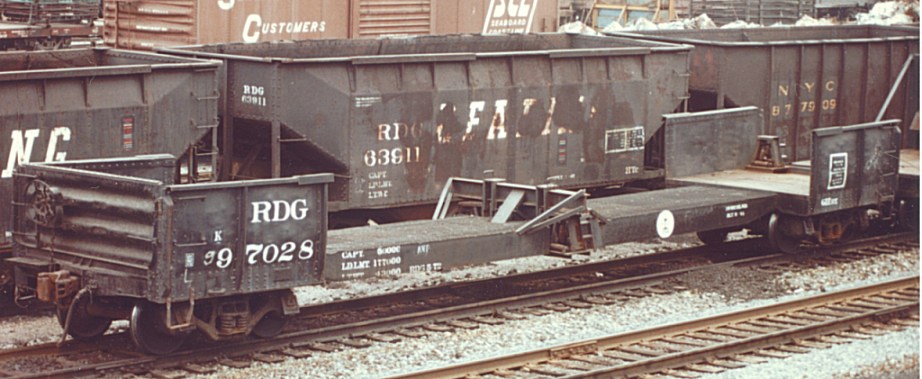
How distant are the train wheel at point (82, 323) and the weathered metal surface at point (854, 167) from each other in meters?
7.75

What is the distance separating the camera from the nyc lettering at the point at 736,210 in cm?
1455

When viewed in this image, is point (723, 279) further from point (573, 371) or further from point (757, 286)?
point (573, 371)

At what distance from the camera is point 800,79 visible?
61.5ft

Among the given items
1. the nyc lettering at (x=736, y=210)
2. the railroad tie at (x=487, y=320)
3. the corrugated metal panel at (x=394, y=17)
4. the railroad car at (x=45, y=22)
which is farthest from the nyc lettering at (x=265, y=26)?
the railroad tie at (x=487, y=320)

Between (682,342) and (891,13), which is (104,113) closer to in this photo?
(682,342)

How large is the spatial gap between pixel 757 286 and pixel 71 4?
2105 cm

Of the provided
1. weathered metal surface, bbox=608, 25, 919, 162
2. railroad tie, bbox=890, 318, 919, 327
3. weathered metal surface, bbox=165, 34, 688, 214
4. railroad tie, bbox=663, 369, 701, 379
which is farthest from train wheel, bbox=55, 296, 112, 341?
weathered metal surface, bbox=608, 25, 919, 162

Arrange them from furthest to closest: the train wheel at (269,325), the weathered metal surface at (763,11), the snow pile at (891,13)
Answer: the weathered metal surface at (763,11)
the snow pile at (891,13)
the train wheel at (269,325)

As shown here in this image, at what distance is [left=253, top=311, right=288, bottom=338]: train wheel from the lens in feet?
37.7

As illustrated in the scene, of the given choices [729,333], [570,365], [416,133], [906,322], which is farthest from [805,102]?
[570,365]

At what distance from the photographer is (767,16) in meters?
39.7

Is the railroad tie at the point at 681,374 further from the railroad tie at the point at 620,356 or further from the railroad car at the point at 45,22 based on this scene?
the railroad car at the point at 45,22

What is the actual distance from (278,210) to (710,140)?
7207 mm

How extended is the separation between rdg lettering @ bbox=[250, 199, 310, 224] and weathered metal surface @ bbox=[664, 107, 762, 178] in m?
6.13
